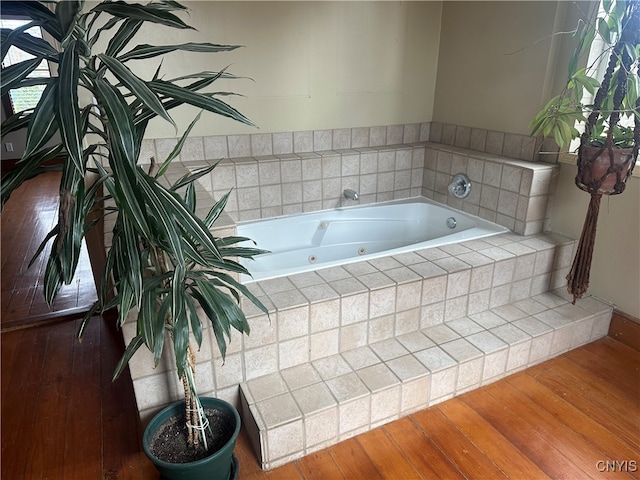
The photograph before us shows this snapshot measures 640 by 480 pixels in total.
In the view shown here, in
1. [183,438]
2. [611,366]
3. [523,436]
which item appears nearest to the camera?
[183,438]

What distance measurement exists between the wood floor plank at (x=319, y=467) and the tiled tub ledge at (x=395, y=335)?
0.10 feet

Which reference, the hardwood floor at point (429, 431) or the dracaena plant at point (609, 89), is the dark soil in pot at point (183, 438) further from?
the dracaena plant at point (609, 89)

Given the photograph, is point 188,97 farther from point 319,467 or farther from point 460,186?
point 460,186

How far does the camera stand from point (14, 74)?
84 cm

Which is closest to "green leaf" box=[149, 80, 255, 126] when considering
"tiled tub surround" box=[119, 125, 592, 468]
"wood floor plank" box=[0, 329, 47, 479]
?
"tiled tub surround" box=[119, 125, 592, 468]

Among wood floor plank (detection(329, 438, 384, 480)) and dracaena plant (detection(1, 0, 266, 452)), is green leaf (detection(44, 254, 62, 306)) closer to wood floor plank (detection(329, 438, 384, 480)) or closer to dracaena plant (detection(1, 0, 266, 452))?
dracaena plant (detection(1, 0, 266, 452))

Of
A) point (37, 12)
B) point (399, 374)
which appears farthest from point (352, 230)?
point (37, 12)

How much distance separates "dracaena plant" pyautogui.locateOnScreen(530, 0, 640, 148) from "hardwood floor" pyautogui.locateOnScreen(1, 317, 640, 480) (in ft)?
3.47

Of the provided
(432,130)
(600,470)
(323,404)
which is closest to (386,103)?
(432,130)

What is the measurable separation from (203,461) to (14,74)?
1.10 meters

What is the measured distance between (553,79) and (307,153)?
1463 millimetres

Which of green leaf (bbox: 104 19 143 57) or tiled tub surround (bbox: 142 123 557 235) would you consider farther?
tiled tub surround (bbox: 142 123 557 235)

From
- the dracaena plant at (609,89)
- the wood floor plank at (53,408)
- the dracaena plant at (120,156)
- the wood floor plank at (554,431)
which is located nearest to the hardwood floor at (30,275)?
the wood floor plank at (53,408)

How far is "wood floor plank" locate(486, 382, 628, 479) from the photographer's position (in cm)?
153
